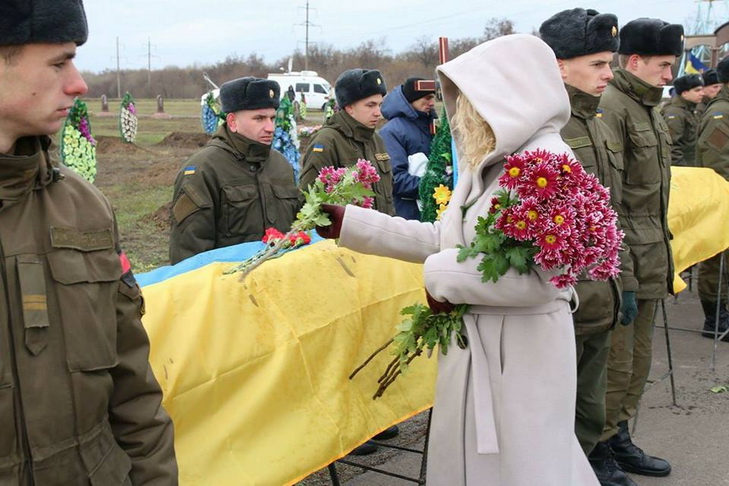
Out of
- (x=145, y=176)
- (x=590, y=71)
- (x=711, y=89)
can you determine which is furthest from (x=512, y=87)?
(x=145, y=176)

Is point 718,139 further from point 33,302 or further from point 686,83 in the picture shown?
point 33,302

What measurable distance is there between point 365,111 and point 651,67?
6.51 ft

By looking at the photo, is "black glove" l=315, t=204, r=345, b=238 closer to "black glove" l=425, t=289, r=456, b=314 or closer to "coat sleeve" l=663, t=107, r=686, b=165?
"black glove" l=425, t=289, r=456, b=314

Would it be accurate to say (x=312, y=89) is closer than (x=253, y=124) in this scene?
No

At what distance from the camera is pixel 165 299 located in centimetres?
294

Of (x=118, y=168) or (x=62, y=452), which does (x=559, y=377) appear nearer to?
(x=62, y=452)

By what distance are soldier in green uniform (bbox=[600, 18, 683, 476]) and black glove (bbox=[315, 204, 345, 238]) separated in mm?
1844

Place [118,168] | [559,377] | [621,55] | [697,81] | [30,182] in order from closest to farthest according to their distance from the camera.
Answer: [30,182] → [559,377] → [621,55] → [697,81] → [118,168]

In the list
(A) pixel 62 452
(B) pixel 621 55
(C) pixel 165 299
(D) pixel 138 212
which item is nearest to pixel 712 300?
(B) pixel 621 55

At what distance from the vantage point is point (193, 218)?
4.42 metres

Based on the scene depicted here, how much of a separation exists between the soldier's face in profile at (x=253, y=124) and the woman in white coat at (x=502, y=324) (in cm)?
195

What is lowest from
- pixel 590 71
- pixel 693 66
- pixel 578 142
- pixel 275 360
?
pixel 275 360

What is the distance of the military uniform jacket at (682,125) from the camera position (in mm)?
9805

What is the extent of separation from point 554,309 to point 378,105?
3.20 metres
